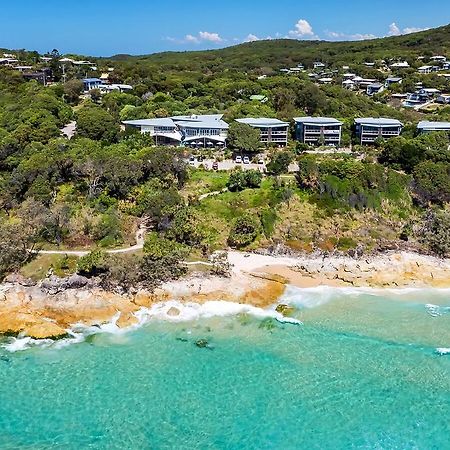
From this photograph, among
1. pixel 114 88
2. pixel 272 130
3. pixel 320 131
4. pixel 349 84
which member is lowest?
pixel 320 131

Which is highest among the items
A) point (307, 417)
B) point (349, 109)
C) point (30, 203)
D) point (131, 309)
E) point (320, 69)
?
point (320, 69)

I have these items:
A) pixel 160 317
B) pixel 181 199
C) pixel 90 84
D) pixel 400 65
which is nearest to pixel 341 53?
pixel 400 65

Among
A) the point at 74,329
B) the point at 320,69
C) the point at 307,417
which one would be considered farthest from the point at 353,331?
the point at 320,69

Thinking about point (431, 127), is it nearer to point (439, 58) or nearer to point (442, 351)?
point (442, 351)

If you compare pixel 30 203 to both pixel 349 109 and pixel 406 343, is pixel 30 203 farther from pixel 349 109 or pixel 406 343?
pixel 349 109

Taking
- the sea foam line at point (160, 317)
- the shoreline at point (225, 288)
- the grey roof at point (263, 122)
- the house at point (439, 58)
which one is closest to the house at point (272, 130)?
the grey roof at point (263, 122)

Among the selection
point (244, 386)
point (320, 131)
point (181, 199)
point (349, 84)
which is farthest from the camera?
point (349, 84)
